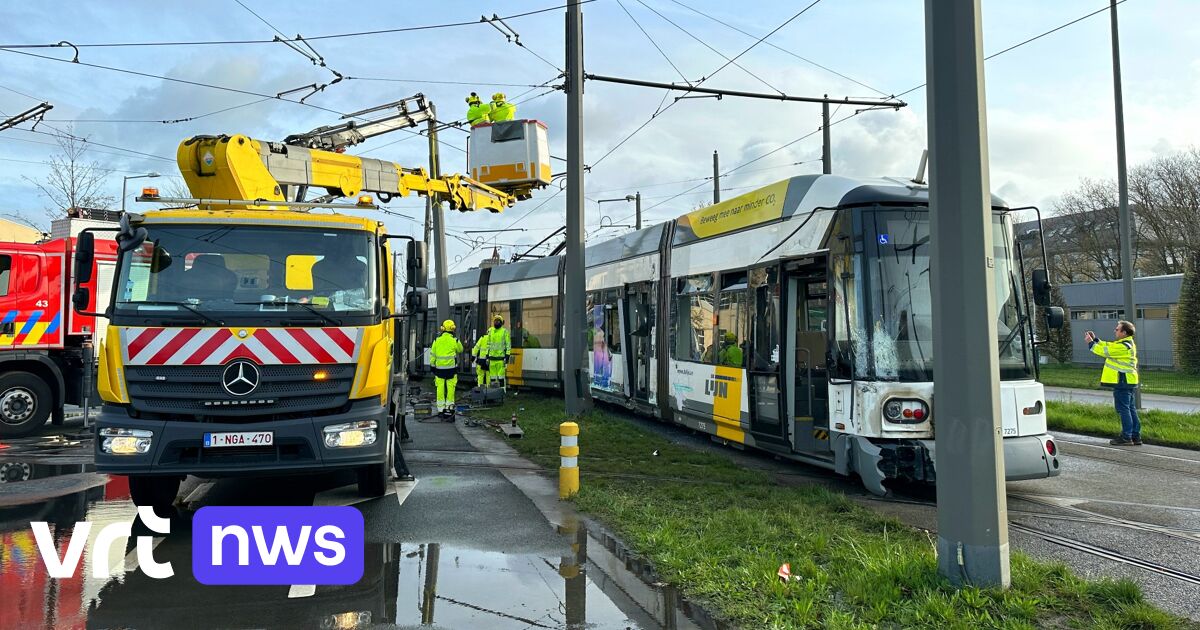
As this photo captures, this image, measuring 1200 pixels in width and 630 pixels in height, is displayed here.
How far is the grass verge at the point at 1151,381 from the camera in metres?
20.9

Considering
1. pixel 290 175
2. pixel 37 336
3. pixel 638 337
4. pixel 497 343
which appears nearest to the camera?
pixel 290 175

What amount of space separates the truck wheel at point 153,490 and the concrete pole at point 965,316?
240 inches

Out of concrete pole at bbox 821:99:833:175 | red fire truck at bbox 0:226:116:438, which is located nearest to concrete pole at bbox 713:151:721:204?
concrete pole at bbox 821:99:833:175

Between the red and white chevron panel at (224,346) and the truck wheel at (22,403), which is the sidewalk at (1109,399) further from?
the truck wheel at (22,403)

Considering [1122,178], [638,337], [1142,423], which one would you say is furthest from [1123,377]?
[638,337]

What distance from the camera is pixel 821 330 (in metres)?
8.20

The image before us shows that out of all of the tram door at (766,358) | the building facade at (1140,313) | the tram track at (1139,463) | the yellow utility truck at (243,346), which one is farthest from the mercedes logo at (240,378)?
the building facade at (1140,313)

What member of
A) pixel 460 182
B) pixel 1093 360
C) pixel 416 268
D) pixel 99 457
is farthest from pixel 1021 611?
pixel 1093 360

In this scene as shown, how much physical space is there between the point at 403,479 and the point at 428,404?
25.2 ft

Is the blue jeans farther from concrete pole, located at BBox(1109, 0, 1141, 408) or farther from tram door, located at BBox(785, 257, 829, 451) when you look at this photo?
tram door, located at BBox(785, 257, 829, 451)

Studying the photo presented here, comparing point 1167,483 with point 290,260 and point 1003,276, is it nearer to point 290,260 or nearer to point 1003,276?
point 1003,276

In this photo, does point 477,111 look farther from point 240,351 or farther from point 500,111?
point 240,351

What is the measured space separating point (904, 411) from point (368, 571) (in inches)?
188

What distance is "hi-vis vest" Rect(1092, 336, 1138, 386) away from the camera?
11.3 m
